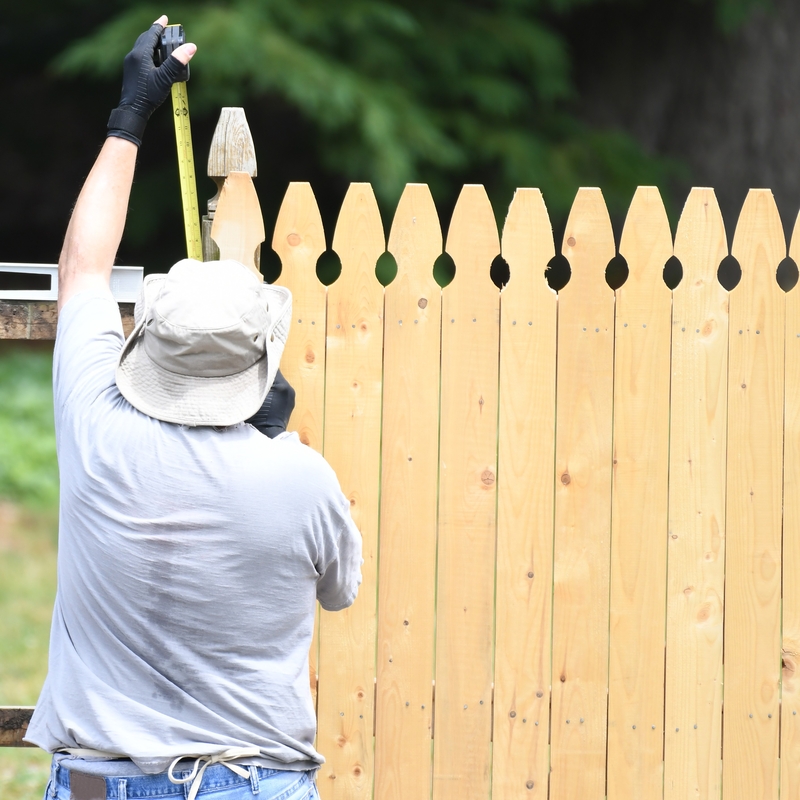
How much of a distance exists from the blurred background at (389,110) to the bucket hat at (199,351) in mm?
3848

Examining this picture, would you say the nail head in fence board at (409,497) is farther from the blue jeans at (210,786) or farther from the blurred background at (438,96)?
the blurred background at (438,96)

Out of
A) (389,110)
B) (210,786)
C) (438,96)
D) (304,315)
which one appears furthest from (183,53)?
(438,96)

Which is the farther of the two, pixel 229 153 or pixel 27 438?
pixel 27 438

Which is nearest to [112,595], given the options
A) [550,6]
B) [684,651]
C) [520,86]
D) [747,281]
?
[684,651]

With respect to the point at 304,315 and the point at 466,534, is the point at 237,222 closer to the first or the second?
the point at 304,315

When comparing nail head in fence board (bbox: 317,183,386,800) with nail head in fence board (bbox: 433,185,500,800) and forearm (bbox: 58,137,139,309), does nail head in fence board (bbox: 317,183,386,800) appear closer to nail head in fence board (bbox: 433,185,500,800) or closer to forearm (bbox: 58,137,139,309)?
nail head in fence board (bbox: 433,185,500,800)

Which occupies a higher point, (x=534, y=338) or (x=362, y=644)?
(x=534, y=338)

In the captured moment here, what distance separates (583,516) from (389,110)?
529cm

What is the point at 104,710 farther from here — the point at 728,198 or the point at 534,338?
the point at 728,198

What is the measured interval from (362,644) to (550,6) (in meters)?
7.67

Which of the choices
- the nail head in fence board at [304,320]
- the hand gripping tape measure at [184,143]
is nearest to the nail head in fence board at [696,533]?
the nail head in fence board at [304,320]

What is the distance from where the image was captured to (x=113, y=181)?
214 cm

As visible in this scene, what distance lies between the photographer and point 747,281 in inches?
101

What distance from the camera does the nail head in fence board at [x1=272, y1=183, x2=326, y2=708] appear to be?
250 centimetres
